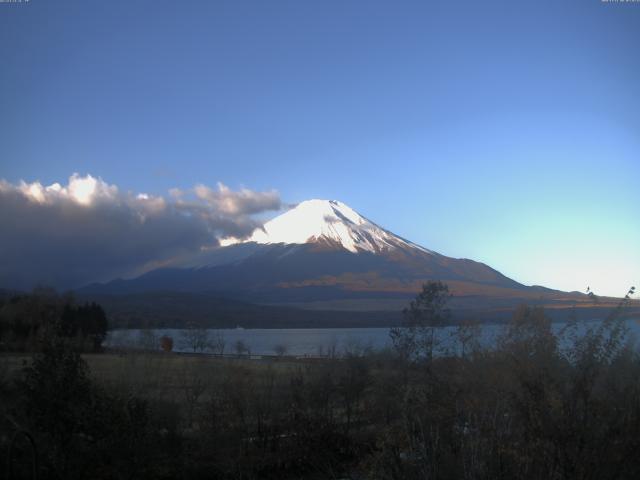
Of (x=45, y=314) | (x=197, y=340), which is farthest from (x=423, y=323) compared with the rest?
(x=197, y=340)

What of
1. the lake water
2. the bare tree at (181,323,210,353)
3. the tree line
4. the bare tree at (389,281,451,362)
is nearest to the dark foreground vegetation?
the bare tree at (389,281,451,362)

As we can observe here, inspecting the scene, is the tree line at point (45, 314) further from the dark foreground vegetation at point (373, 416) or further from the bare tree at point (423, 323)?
the dark foreground vegetation at point (373, 416)

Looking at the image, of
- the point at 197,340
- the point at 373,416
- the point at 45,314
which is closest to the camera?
the point at 373,416

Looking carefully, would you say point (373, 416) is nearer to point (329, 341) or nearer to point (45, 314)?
point (45, 314)

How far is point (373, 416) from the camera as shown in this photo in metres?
17.4

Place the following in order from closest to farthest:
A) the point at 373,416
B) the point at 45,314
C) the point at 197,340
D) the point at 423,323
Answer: the point at 373,416 < the point at 423,323 < the point at 45,314 < the point at 197,340

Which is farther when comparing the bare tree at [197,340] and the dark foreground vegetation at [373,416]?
the bare tree at [197,340]

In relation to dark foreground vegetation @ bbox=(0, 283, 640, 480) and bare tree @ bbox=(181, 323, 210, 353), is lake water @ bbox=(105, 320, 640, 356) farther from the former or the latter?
bare tree @ bbox=(181, 323, 210, 353)

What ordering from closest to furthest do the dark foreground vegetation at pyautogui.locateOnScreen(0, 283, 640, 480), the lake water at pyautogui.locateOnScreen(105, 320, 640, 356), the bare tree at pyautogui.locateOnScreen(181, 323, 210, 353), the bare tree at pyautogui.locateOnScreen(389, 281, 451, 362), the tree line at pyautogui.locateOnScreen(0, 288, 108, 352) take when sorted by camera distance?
1. the dark foreground vegetation at pyautogui.locateOnScreen(0, 283, 640, 480)
2. the lake water at pyautogui.locateOnScreen(105, 320, 640, 356)
3. the bare tree at pyautogui.locateOnScreen(389, 281, 451, 362)
4. the tree line at pyautogui.locateOnScreen(0, 288, 108, 352)
5. the bare tree at pyautogui.locateOnScreen(181, 323, 210, 353)

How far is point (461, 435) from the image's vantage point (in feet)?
21.1

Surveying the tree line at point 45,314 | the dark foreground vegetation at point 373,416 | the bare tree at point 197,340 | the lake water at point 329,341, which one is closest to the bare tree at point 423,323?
the dark foreground vegetation at point 373,416

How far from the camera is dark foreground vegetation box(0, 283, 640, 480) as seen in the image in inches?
214

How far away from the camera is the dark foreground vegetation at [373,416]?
543 centimetres

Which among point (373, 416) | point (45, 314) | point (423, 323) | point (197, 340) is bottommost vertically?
point (197, 340)
